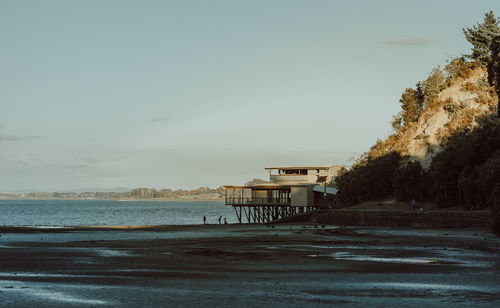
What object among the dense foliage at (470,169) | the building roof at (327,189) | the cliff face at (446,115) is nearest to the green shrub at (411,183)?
the dense foliage at (470,169)

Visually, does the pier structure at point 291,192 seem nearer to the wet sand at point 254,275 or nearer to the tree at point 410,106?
the tree at point 410,106

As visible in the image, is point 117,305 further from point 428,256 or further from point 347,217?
point 347,217

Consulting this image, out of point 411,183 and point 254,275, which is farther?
point 411,183

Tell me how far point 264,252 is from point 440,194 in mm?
39897

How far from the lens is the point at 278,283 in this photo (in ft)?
61.6

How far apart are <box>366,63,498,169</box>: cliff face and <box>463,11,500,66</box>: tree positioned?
10.6 ft

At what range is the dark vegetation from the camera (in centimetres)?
5669

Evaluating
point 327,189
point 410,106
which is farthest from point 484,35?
point 327,189

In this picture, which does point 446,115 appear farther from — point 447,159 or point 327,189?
point 447,159

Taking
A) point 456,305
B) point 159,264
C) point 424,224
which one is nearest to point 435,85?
point 424,224

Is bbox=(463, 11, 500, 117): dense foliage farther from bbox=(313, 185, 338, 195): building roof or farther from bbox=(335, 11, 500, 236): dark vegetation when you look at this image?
bbox=(313, 185, 338, 195): building roof

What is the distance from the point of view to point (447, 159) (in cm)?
6325

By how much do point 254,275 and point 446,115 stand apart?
7039 cm

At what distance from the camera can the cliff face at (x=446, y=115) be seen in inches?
3162
